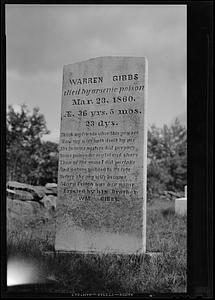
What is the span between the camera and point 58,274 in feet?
7.04

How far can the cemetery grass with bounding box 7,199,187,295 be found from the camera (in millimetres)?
2076

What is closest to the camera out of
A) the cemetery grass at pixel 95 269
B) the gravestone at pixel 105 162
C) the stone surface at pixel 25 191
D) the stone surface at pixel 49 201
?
the cemetery grass at pixel 95 269

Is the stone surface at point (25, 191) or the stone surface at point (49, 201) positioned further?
the stone surface at point (49, 201)

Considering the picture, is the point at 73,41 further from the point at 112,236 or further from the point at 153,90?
the point at 112,236

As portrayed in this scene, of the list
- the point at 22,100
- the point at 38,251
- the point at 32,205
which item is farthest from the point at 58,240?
the point at 22,100

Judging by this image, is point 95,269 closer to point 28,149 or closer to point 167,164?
point 28,149

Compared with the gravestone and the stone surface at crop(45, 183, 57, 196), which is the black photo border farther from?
the stone surface at crop(45, 183, 57, 196)

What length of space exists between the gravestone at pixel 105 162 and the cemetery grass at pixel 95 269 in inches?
3.2

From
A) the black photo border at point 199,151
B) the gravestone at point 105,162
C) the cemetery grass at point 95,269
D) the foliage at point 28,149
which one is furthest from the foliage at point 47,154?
the black photo border at point 199,151

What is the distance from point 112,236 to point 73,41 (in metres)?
0.93

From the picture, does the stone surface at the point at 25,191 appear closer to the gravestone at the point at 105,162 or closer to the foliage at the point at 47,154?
the foliage at the point at 47,154

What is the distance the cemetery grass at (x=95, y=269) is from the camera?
208 cm

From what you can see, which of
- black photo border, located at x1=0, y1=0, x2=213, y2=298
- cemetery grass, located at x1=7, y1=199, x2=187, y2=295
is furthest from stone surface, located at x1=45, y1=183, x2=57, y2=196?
black photo border, located at x1=0, y1=0, x2=213, y2=298

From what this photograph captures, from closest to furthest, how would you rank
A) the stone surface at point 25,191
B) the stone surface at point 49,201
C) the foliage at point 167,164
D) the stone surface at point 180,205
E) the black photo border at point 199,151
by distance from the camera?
the black photo border at point 199,151 → the stone surface at point 25,191 → the stone surface at point 49,201 → the stone surface at point 180,205 → the foliage at point 167,164
